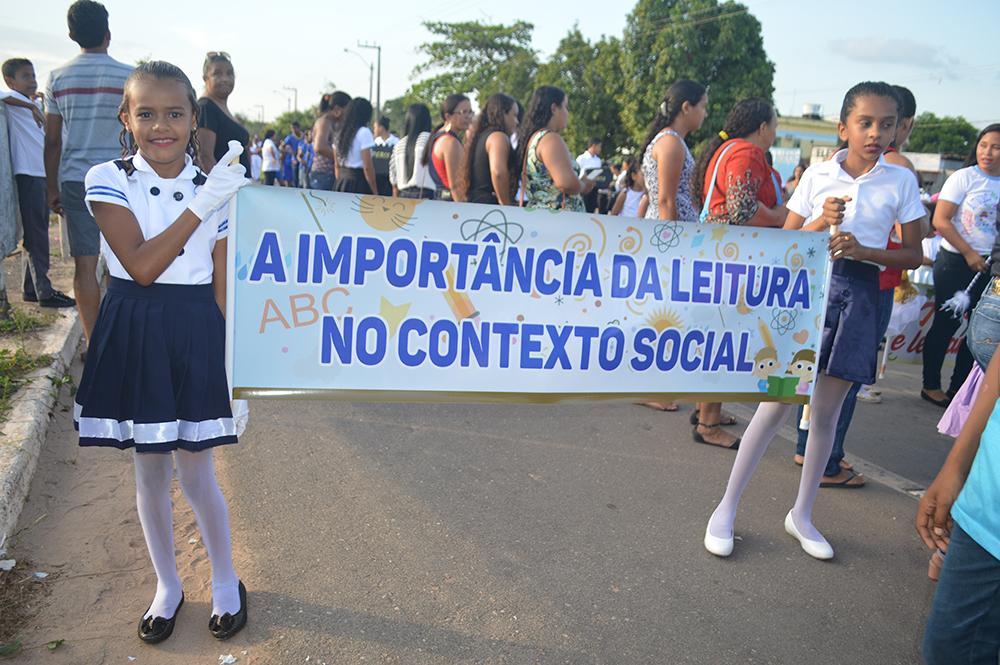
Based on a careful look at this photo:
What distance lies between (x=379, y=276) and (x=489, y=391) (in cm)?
57

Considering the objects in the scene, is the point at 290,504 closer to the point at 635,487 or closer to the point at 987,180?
the point at 635,487

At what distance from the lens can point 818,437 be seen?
10.3ft

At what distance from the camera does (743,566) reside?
3.02 meters

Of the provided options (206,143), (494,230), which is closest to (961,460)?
(494,230)

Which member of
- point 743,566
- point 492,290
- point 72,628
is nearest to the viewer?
point 72,628

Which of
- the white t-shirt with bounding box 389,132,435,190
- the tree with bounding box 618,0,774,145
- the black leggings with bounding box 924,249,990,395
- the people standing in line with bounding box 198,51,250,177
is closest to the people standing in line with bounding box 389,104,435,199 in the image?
the white t-shirt with bounding box 389,132,435,190

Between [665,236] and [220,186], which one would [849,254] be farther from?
[220,186]

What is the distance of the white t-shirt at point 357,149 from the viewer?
7.46 meters

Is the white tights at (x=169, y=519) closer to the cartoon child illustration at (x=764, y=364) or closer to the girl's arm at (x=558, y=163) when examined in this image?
the cartoon child illustration at (x=764, y=364)

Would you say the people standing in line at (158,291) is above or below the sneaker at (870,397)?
above

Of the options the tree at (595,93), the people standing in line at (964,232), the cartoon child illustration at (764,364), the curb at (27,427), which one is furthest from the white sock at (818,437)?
the tree at (595,93)

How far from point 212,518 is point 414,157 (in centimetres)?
528

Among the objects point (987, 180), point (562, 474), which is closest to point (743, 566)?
point (562, 474)

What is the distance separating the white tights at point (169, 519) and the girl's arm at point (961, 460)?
203cm
